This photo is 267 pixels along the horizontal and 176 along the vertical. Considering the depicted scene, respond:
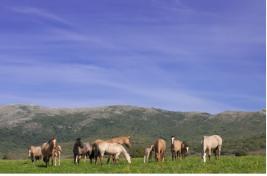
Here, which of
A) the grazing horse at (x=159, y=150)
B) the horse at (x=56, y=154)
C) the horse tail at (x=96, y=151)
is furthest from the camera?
the horse tail at (x=96, y=151)

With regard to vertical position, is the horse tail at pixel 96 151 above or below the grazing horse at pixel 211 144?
below

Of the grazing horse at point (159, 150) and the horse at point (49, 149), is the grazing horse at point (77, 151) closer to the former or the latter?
the horse at point (49, 149)

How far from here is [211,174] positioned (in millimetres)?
22281

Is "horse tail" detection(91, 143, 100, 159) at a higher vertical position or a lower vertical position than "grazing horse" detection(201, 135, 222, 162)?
lower

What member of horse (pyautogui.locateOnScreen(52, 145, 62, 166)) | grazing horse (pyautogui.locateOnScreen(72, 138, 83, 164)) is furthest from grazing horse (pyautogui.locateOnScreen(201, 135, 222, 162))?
horse (pyautogui.locateOnScreen(52, 145, 62, 166))

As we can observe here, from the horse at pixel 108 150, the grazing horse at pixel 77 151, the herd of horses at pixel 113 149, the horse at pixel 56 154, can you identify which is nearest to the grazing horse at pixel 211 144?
the herd of horses at pixel 113 149

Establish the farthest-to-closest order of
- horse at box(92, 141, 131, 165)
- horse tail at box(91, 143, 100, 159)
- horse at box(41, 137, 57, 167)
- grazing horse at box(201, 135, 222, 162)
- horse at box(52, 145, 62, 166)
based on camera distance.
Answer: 1. grazing horse at box(201, 135, 222, 162)
2. horse tail at box(91, 143, 100, 159)
3. horse at box(92, 141, 131, 165)
4. horse at box(41, 137, 57, 167)
5. horse at box(52, 145, 62, 166)

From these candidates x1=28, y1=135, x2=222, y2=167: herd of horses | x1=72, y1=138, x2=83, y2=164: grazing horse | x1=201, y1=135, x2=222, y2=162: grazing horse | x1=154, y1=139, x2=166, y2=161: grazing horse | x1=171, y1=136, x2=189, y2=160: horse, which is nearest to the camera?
x1=28, y1=135, x2=222, y2=167: herd of horses

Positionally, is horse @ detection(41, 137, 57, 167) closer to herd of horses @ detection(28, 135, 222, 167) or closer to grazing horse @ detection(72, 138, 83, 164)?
herd of horses @ detection(28, 135, 222, 167)

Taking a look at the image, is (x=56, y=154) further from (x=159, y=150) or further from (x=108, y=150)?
(x=159, y=150)

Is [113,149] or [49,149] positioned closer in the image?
[49,149]

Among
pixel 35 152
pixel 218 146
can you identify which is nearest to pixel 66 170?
pixel 218 146

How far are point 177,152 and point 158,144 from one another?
5.49 metres

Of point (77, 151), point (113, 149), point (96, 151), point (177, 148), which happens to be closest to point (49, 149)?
point (96, 151)
